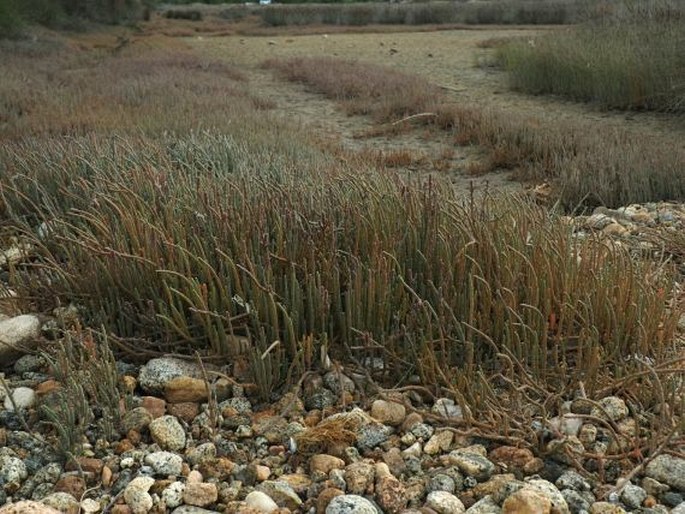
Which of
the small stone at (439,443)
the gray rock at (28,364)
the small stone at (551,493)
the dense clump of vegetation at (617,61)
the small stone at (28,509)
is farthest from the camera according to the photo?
the dense clump of vegetation at (617,61)

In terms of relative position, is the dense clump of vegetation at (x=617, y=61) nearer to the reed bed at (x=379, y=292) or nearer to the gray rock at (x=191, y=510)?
the reed bed at (x=379, y=292)

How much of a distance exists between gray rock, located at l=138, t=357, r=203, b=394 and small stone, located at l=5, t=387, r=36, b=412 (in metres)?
0.38

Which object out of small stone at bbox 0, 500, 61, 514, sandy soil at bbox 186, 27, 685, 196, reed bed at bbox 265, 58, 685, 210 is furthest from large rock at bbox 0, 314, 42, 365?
sandy soil at bbox 186, 27, 685, 196

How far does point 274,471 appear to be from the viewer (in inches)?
96.0

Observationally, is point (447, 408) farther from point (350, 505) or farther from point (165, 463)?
point (165, 463)

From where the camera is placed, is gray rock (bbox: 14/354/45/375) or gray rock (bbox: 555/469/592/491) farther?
gray rock (bbox: 14/354/45/375)

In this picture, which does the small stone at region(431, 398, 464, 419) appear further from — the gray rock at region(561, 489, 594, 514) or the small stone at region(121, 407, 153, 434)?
the small stone at region(121, 407, 153, 434)

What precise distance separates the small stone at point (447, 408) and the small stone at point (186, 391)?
818 millimetres

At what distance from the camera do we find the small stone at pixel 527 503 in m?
2.11

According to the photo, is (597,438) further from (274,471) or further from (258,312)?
(258,312)

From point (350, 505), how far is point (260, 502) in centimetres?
27

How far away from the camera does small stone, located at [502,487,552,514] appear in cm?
211

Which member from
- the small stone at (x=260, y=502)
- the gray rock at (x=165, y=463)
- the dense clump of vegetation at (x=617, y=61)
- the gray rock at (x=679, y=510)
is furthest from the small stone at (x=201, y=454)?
the dense clump of vegetation at (x=617, y=61)

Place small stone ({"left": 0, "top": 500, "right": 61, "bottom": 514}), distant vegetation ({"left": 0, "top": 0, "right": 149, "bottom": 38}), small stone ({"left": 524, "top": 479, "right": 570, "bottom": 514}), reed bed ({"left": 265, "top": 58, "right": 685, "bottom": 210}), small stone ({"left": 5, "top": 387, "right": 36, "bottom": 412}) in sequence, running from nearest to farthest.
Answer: small stone ({"left": 0, "top": 500, "right": 61, "bottom": 514}) < small stone ({"left": 524, "top": 479, "right": 570, "bottom": 514}) < small stone ({"left": 5, "top": 387, "right": 36, "bottom": 412}) < reed bed ({"left": 265, "top": 58, "right": 685, "bottom": 210}) < distant vegetation ({"left": 0, "top": 0, "right": 149, "bottom": 38})
